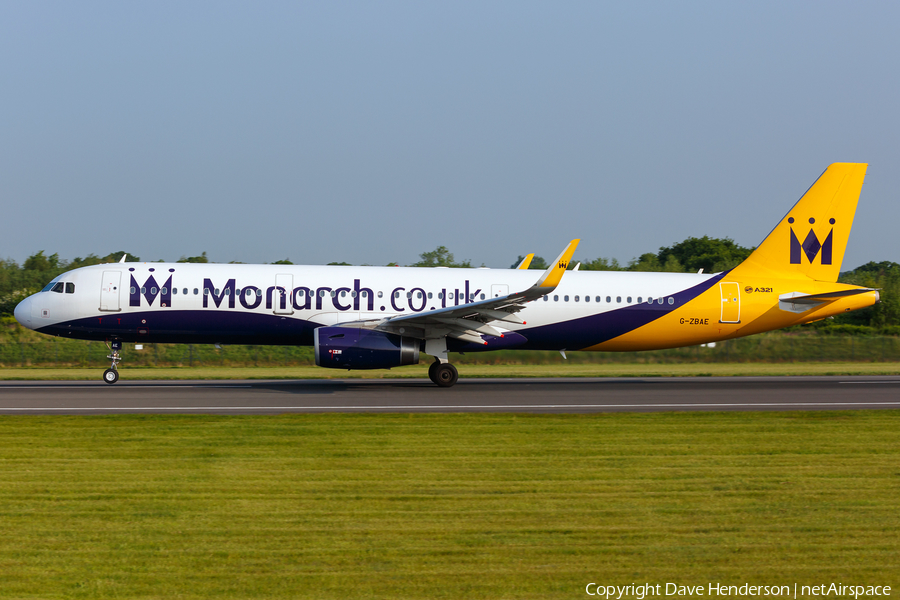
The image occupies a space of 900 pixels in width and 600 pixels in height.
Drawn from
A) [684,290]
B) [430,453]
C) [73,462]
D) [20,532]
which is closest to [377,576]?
[20,532]

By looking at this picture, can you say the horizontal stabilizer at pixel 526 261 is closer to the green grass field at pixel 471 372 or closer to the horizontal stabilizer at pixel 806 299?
the green grass field at pixel 471 372

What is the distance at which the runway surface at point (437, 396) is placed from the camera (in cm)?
1647

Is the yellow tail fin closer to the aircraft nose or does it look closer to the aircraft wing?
the aircraft wing

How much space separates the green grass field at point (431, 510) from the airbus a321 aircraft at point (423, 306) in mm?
7843

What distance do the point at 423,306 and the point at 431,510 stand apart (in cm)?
1419

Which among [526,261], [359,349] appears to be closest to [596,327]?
[526,261]

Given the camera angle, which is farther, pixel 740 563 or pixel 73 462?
pixel 73 462

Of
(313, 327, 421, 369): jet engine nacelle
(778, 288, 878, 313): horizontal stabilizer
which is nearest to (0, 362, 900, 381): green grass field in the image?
(778, 288, 878, 313): horizontal stabilizer

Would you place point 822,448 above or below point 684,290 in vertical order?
below

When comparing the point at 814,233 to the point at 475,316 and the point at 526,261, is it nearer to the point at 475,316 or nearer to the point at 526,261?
the point at 526,261

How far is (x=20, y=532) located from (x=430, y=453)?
18.0 ft

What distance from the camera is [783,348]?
128 ft

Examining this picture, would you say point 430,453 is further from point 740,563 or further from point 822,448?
point 822,448

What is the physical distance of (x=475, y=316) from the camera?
20625 millimetres
